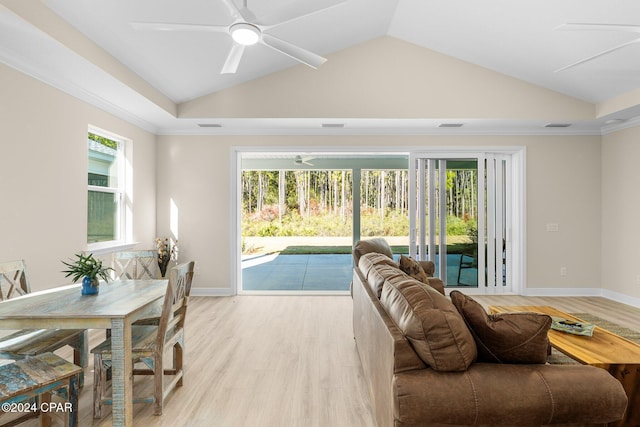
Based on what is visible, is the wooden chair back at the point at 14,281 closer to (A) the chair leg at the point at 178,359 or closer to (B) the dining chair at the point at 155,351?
(B) the dining chair at the point at 155,351

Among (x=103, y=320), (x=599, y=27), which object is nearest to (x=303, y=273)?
(x=103, y=320)

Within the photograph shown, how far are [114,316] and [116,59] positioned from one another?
2603mm

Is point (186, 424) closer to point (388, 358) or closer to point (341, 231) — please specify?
point (388, 358)

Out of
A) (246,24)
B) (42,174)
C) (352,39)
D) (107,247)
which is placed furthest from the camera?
(352,39)

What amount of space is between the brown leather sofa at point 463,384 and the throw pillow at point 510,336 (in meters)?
0.05

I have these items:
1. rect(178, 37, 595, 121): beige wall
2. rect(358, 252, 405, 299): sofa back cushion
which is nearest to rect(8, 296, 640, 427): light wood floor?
rect(358, 252, 405, 299): sofa back cushion

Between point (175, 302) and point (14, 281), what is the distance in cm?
116

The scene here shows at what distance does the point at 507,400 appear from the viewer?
1305 millimetres

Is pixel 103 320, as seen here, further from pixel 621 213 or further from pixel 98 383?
pixel 621 213

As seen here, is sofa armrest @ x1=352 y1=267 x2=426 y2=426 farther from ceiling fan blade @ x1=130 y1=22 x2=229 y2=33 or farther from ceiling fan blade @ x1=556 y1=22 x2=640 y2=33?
ceiling fan blade @ x1=556 y1=22 x2=640 y2=33

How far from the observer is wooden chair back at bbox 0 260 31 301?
2.28m

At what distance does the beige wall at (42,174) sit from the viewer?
2.72 meters

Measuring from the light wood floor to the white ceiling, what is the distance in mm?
2522

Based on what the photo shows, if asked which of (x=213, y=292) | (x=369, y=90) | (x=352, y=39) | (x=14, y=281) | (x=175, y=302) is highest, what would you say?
(x=352, y=39)
